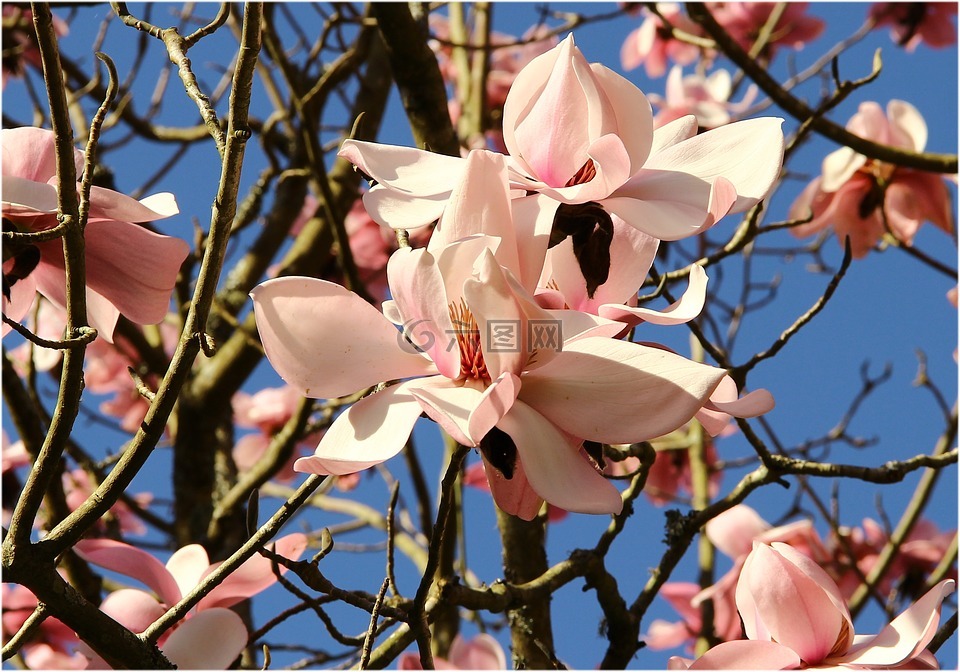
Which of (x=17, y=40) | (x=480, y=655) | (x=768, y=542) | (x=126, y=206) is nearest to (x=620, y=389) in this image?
(x=126, y=206)

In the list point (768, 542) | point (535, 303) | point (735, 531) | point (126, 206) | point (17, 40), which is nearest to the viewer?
point (535, 303)

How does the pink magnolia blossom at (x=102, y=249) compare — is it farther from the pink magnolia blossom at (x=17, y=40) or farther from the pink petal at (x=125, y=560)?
the pink magnolia blossom at (x=17, y=40)

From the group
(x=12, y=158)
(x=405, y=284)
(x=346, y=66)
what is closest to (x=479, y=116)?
(x=346, y=66)

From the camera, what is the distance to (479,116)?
6.98 ft

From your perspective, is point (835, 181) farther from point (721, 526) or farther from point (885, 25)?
point (885, 25)

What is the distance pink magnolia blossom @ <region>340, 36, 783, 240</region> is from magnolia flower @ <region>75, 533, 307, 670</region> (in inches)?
12.9

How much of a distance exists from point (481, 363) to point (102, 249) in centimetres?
36

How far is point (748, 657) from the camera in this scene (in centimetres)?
81

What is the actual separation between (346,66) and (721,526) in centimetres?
103

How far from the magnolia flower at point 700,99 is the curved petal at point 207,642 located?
1385mm

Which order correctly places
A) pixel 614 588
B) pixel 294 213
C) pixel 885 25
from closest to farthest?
pixel 614 588
pixel 294 213
pixel 885 25

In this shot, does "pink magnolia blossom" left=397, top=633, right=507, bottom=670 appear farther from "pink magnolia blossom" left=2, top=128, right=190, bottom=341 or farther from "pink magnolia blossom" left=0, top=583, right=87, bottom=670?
"pink magnolia blossom" left=2, top=128, right=190, bottom=341

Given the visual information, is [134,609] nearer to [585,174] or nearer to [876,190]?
[585,174]

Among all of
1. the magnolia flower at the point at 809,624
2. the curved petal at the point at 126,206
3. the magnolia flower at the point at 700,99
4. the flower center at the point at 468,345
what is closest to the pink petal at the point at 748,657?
the magnolia flower at the point at 809,624
